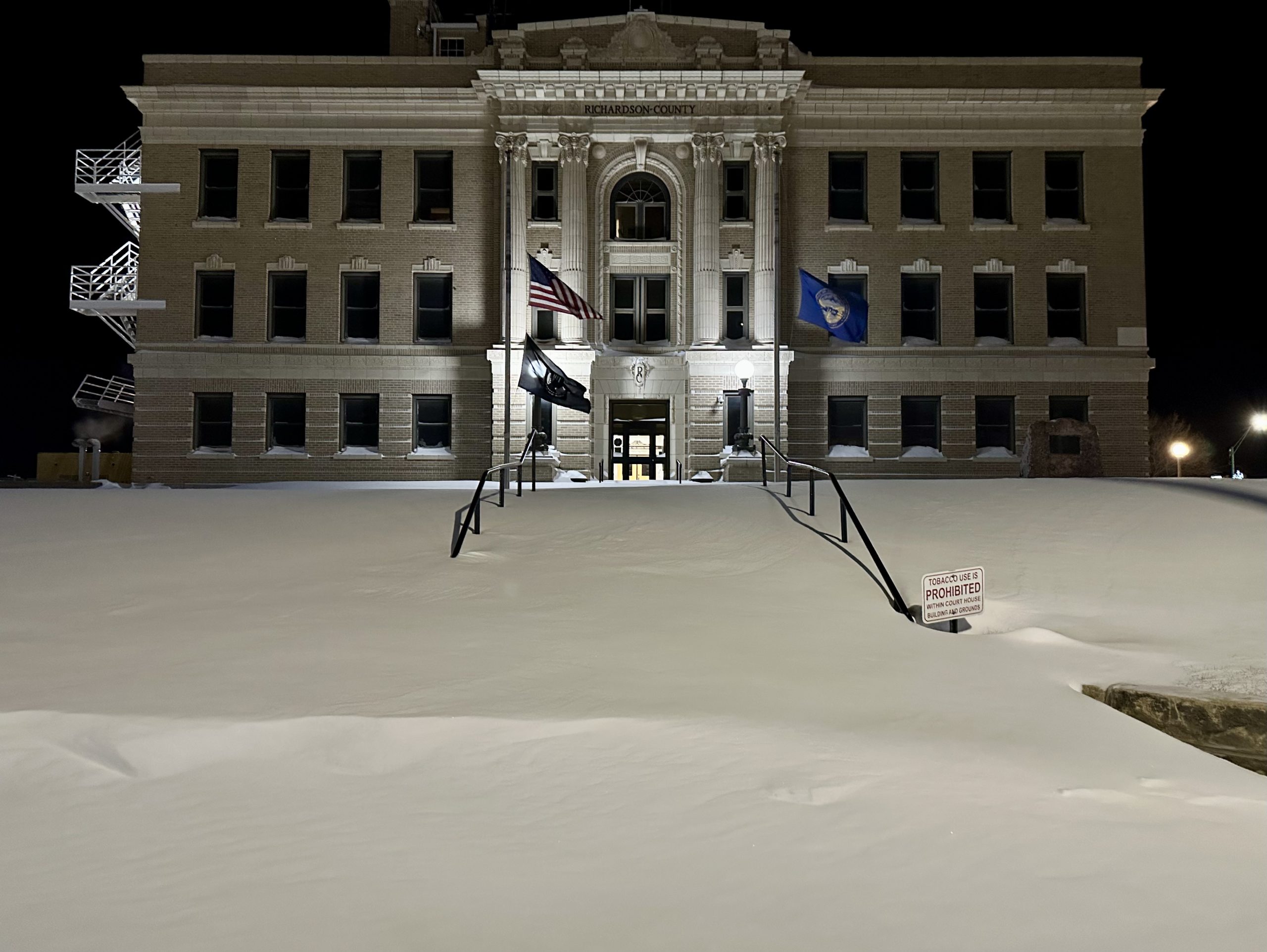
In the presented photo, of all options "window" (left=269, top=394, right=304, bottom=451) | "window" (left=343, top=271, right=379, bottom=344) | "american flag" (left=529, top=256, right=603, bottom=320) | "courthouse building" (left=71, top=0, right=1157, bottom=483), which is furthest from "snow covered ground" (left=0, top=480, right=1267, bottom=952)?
"window" (left=343, top=271, right=379, bottom=344)

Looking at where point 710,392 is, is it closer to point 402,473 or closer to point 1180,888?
point 402,473

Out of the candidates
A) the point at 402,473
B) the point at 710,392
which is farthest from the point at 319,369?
the point at 710,392

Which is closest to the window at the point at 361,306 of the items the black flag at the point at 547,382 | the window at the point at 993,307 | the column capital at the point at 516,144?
the column capital at the point at 516,144

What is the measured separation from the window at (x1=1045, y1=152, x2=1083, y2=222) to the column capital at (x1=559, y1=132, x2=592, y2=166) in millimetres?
15058

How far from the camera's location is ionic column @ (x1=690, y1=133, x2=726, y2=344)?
98.6ft

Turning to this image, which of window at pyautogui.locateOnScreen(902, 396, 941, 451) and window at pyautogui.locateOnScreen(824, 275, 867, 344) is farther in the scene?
window at pyautogui.locateOnScreen(902, 396, 941, 451)

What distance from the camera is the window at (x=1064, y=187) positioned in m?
31.8

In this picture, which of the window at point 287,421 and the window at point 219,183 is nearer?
the window at point 287,421

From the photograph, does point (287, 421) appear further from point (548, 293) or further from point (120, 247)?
point (548, 293)

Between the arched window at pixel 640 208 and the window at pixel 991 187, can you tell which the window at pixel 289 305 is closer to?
the arched window at pixel 640 208

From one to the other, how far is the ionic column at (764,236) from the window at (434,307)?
9860mm

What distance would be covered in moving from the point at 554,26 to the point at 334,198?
882 cm

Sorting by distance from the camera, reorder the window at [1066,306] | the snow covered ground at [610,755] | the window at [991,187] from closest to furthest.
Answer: the snow covered ground at [610,755] < the window at [991,187] < the window at [1066,306]

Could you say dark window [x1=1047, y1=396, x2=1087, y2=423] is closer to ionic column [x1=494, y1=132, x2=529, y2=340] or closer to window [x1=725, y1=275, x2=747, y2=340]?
window [x1=725, y1=275, x2=747, y2=340]
